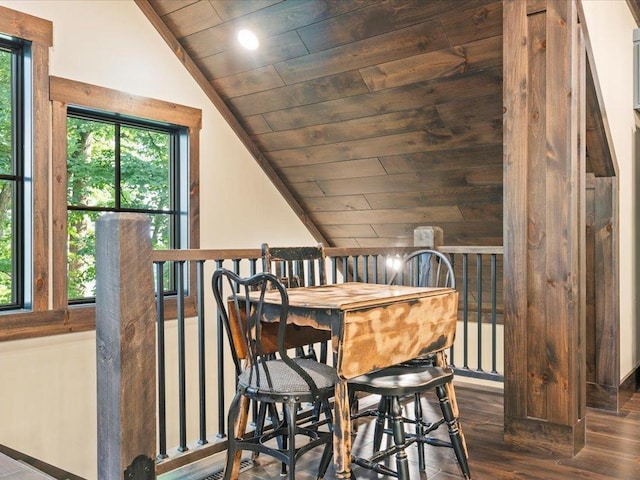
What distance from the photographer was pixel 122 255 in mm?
1231

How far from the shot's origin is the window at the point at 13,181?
315 cm

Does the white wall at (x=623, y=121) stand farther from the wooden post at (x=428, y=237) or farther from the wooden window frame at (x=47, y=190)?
the wooden window frame at (x=47, y=190)

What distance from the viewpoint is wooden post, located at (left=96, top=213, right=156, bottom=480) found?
1.22 m

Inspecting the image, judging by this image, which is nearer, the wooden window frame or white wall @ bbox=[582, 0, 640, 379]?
the wooden window frame

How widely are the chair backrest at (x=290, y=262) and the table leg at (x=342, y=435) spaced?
696 mm

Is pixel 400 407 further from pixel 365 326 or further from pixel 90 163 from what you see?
pixel 90 163

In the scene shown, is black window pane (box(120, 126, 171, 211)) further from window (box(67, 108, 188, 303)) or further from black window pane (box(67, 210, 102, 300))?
black window pane (box(67, 210, 102, 300))

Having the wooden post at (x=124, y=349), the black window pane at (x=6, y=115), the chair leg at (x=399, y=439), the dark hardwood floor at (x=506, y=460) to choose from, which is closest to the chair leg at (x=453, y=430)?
the dark hardwood floor at (x=506, y=460)

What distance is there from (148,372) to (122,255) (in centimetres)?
28

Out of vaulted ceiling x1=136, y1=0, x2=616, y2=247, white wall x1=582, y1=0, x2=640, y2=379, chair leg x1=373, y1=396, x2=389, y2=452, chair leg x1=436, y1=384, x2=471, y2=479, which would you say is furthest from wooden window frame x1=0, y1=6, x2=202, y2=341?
white wall x1=582, y1=0, x2=640, y2=379

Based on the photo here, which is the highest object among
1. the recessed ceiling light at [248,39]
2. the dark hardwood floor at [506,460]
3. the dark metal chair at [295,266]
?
the recessed ceiling light at [248,39]

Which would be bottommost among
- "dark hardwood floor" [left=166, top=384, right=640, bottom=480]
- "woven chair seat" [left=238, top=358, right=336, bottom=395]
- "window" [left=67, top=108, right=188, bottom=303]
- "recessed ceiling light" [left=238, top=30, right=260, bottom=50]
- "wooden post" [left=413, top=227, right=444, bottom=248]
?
"dark hardwood floor" [left=166, top=384, right=640, bottom=480]

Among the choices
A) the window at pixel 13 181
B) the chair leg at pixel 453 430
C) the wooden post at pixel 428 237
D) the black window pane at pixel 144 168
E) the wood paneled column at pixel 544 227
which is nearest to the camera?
the chair leg at pixel 453 430

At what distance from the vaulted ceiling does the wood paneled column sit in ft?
1.25
